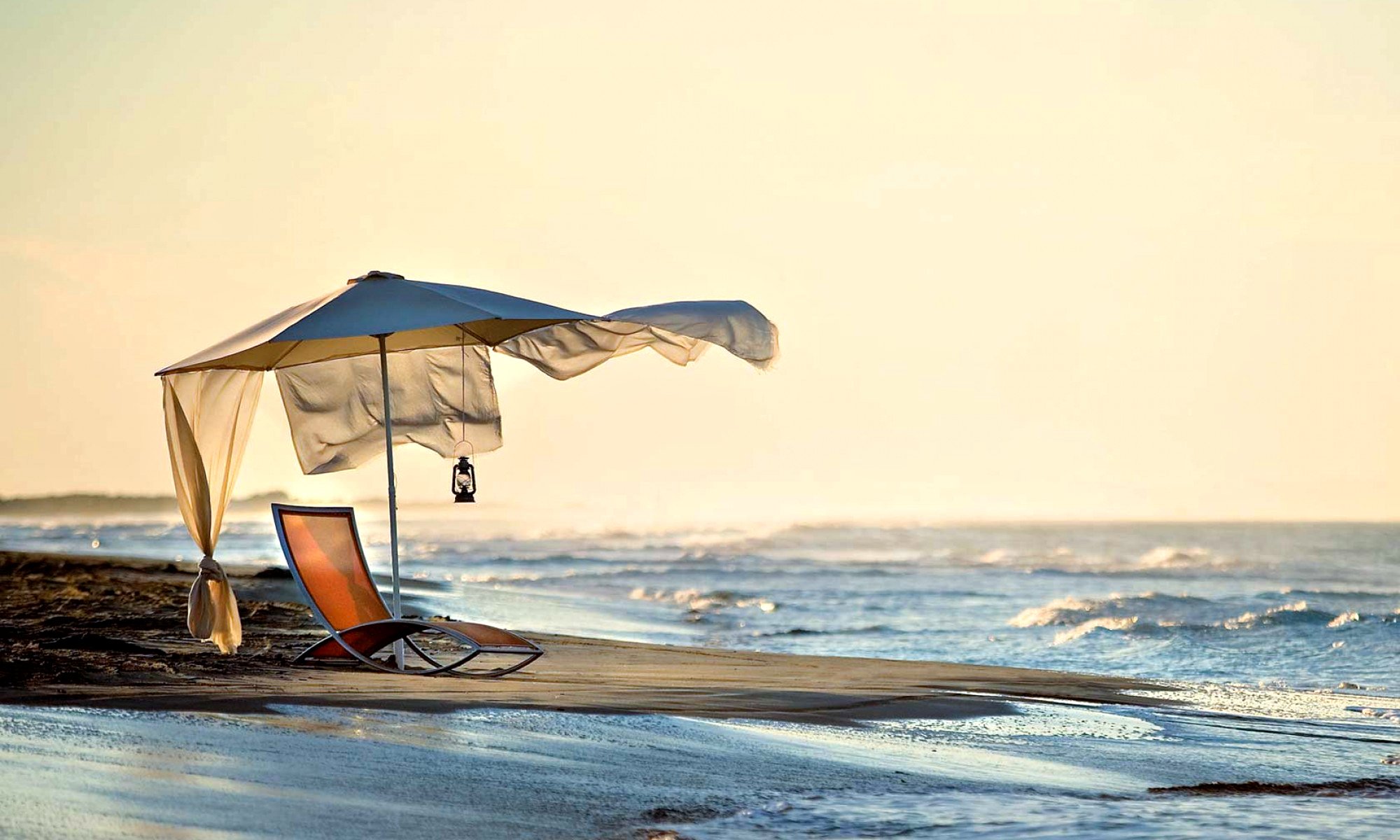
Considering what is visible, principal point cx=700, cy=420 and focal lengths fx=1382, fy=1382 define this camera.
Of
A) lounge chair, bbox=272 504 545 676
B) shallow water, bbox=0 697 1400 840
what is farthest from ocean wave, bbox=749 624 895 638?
shallow water, bbox=0 697 1400 840

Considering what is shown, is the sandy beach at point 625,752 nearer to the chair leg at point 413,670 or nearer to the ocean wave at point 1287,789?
the ocean wave at point 1287,789

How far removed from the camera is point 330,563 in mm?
8875

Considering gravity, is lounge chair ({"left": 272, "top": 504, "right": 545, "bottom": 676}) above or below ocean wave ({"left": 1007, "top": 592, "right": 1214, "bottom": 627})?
above

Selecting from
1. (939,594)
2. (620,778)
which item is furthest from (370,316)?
(939,594)

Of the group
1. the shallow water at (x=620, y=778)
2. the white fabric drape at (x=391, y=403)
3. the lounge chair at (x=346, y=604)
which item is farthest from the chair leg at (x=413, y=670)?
the shallow water at (x=620, y=778)

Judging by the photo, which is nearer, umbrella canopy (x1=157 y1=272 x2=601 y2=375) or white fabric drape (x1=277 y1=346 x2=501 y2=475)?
umbrella canopy (x1=157 y1=272 x2=601 y2=375)

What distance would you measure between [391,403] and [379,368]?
27cm

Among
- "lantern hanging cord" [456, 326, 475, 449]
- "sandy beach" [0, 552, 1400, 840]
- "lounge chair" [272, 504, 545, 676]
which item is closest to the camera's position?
"sandy beach" [0, 552, 1400, 840]

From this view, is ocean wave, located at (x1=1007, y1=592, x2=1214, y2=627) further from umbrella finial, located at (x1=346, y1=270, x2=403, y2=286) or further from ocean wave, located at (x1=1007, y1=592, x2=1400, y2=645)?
umbrella finial, located at (x1=346, y1=270, x2=403, y2=286)

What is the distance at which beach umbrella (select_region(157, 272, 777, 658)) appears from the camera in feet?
26.4

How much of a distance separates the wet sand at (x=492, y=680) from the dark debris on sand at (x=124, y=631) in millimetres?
28

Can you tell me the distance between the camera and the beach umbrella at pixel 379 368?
26.4 feet

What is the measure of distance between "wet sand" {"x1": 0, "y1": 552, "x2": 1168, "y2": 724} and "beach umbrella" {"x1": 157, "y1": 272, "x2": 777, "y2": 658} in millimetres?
751

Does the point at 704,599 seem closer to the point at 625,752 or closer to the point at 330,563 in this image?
the point at 330,563
